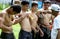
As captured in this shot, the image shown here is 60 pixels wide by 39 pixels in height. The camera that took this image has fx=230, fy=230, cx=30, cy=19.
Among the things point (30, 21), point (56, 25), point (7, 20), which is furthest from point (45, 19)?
point (56, 25)

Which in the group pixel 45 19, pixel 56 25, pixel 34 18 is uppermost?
pixel 56 25

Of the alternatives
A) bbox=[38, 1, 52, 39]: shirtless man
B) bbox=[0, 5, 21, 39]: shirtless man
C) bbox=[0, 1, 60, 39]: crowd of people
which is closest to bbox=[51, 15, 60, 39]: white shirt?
bbox=[0, 1, 60, 39]: crowd of people

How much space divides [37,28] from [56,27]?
156 cm

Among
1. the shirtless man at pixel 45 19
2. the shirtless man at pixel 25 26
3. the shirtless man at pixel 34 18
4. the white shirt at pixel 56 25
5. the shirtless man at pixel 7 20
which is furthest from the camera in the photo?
the shirtless man at pixel 45 19

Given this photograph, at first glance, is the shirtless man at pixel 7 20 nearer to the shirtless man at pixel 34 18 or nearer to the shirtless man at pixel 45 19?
the shirtless man at pixel 34 18

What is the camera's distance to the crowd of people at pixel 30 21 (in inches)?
167

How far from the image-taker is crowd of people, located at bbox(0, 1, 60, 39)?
4254 millimetres

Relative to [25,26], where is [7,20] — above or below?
above

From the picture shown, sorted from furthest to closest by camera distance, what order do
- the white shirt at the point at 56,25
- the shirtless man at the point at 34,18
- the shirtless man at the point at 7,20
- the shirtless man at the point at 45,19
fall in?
the shirtless man at the point at 45,19 < the shirtless man at the point at 34,18 < the shirtless man at the point at 7,20 < the white shirt at the point at 56,25

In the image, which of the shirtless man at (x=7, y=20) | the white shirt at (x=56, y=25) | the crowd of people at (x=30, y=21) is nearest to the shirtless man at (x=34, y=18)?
the crowd of people at (x=30, y=21)

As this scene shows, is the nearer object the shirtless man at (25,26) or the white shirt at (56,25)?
the white shirt at (56,25)

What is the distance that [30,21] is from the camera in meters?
5.27

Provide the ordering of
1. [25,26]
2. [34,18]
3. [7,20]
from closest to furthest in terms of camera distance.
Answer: [7,20] < [25,26] < [34,18]

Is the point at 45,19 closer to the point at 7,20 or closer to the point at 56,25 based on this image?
the point at 7,20
